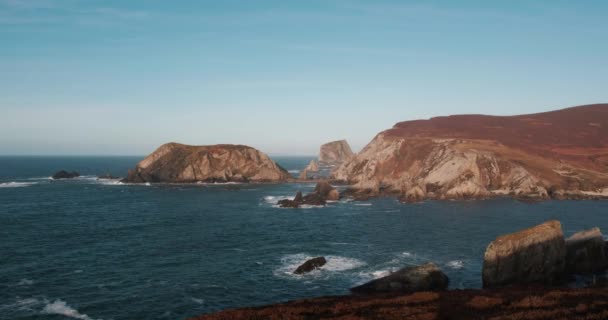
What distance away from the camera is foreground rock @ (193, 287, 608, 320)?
72.0 feet

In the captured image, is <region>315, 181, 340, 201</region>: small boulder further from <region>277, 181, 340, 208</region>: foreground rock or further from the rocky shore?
the rocky shore

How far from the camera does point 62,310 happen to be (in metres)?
35.8

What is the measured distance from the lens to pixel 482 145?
130500 millimetres

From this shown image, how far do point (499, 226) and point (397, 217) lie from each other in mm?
17274

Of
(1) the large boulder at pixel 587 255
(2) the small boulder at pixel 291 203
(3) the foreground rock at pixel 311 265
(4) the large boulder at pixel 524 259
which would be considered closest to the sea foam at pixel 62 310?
(3) the foreground rock at pixel 311 265

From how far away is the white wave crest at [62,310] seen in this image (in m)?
34.8

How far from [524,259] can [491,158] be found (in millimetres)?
80759

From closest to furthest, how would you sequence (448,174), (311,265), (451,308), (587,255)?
(451,308)
(587,255)
(311,265)
(448,174)

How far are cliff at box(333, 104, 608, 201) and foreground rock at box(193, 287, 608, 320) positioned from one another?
7764cm

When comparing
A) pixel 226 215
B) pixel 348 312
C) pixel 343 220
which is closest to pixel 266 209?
pixel 226 215

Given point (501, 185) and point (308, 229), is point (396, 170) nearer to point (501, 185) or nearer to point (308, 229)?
point (501, 185)

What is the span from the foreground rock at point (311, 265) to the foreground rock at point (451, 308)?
17.0 m

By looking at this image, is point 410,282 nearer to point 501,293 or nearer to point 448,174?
point 501,293

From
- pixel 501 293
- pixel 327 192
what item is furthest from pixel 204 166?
pixel 501 293
